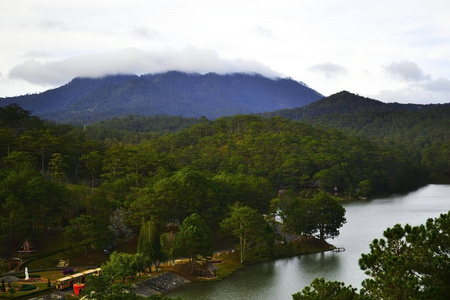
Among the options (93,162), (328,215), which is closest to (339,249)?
(328,215)

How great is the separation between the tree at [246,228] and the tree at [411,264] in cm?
2713

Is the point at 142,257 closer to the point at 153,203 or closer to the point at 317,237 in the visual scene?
the point at 153,203

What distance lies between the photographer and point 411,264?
21906 mm

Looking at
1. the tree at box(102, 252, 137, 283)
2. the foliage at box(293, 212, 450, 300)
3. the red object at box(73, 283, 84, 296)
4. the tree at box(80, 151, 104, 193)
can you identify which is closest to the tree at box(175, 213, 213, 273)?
the tree at box(102, 252, 137, 283)

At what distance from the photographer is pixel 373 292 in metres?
21.4

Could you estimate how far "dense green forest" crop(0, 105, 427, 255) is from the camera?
49.3 meters

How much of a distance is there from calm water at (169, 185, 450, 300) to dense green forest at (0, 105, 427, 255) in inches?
393

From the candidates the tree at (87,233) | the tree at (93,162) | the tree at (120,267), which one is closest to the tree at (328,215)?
the tree at (87,233)

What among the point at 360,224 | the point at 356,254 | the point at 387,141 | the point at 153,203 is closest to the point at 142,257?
the point at 153,203

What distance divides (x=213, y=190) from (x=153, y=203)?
Result: 828cm

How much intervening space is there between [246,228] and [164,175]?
15880 mm

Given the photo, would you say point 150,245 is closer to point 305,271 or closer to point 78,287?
point 78,287

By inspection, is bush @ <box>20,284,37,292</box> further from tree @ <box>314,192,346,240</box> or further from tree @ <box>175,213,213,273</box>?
tree @ <box>314,192,346,240</box>

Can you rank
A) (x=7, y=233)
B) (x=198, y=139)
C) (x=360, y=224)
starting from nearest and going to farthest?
(x=7, y=233) → (x=360, y=224) → (x=198, y=139)
